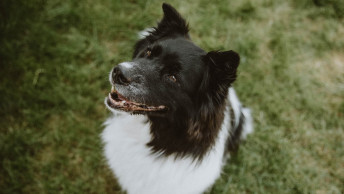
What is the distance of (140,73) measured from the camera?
1.97 m

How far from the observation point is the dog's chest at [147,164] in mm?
2287

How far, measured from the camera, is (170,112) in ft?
6.57

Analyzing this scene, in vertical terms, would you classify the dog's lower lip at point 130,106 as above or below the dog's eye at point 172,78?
below

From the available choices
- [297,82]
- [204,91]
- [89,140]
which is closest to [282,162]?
[297,82]

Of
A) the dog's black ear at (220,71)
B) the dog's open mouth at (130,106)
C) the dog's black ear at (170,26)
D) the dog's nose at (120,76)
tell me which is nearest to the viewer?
the dog's black ear at (220,71)

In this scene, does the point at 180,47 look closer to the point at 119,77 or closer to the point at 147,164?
the point at 119,77

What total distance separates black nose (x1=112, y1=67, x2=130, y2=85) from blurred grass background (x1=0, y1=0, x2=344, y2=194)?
1456 mm

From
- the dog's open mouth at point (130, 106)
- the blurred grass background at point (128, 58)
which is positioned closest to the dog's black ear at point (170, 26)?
the dog's open mouth at point (130, 106)

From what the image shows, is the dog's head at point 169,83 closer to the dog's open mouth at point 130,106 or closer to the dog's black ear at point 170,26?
the dog's open mouth at point 130,106

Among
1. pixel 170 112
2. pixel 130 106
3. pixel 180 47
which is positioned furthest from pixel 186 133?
pixel 180 47

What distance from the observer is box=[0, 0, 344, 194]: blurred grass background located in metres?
3.03

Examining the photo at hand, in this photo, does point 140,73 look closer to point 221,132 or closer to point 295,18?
point 221,132

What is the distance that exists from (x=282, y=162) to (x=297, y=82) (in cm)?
125

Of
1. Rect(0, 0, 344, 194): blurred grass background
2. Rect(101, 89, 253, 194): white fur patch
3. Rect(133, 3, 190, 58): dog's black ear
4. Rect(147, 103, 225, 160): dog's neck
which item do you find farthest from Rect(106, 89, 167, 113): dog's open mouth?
Rect(0, 0, 344, 194): blurred grass background
